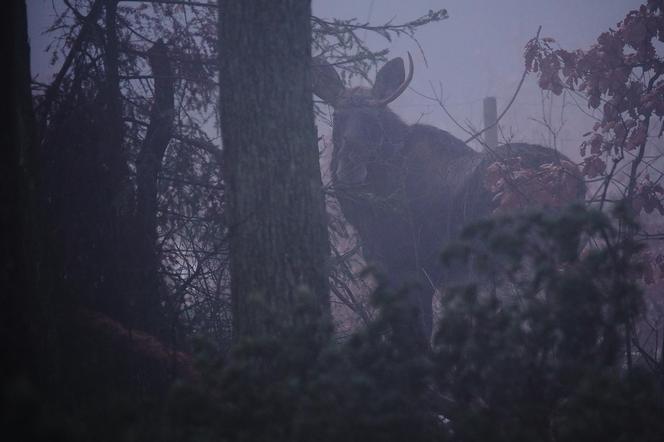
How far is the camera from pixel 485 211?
6883 mm

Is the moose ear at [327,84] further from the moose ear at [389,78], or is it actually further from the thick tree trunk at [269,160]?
the thick tree trunk at [269,160]

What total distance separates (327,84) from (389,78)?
1.70 meters

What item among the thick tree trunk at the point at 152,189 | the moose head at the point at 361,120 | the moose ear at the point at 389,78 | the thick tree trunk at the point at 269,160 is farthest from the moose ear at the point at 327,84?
the thick tree trunk at the point at 269,160

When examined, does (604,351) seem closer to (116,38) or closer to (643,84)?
(643,84)

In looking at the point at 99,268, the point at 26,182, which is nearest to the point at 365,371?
the point at 26,182

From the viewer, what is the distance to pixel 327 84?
614cm

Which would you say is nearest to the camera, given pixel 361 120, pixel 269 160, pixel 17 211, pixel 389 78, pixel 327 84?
pixel 17 211

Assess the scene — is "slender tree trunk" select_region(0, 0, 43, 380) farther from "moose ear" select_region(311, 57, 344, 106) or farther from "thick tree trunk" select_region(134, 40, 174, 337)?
"moose ear" select_region(311, 57, 344, 106)

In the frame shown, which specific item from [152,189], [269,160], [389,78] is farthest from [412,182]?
[269,160]

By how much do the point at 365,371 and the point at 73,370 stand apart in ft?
7.38

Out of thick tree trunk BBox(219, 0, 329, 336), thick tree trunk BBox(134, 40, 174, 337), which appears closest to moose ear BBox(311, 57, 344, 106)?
thick tree trunk BBox(134, 40, 174, 337)

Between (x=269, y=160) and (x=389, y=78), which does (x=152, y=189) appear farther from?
(x=389, y=78)

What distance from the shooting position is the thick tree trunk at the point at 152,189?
4355mm

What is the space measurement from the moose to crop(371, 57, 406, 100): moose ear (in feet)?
0.30
